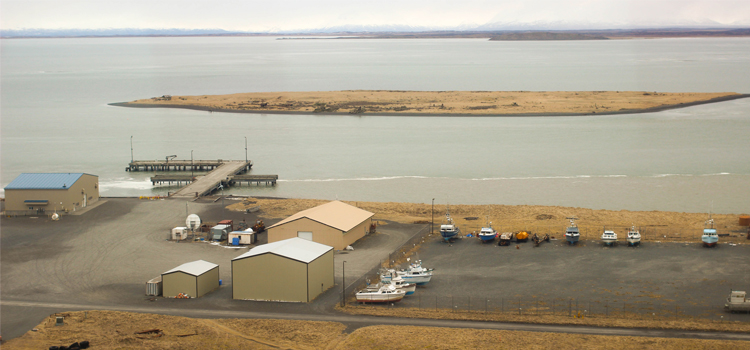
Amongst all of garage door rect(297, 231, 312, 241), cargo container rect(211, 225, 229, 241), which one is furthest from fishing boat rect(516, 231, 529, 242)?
cargo container rect(211, 225, 229, 241)

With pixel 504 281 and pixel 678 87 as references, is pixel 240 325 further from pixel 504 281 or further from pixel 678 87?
pixel 678 87

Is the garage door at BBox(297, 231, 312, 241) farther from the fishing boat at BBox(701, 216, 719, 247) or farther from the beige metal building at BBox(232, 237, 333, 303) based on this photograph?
the fishing boat at BBox(701, 216, 719, 247)

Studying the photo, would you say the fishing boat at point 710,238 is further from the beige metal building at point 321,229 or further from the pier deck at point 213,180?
the pier deck at point 213,180

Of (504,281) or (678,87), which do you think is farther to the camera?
(678,87)

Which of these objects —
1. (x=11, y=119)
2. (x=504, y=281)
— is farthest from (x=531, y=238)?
(x=11, y=119)

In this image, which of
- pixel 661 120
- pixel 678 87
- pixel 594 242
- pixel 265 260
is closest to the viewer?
pixel 265 260

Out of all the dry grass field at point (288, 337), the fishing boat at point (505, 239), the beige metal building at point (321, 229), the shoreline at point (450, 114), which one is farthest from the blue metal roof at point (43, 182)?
the shoreline at point (450, 114)

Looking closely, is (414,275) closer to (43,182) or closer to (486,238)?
(486,238)

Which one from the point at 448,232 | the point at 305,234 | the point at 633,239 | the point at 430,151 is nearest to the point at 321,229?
the point at 305,234
